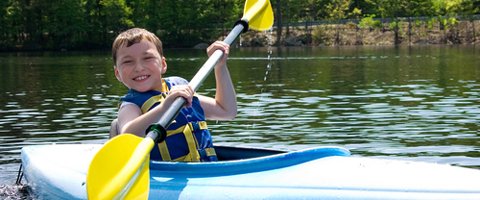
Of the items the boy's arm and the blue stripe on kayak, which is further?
the boy's arm

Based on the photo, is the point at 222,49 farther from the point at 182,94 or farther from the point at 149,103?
the point at 182,94

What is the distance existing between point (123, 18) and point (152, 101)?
65796 mm

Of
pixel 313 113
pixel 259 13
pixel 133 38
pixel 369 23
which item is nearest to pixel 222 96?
pixel 133 38

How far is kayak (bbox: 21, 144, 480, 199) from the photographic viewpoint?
496 centimetres

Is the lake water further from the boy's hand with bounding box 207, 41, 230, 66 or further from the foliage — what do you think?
the foliage

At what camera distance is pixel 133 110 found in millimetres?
6074

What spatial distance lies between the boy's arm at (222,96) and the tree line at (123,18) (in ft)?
203

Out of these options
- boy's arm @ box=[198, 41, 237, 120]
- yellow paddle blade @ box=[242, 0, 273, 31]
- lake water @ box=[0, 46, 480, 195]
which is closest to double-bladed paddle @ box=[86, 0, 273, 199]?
boy's arm @ box=[198, 41, 237, 120]

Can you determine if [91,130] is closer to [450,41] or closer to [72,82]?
[72,82]

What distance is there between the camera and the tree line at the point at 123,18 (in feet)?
228

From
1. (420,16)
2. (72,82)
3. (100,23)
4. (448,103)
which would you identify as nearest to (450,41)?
(420,16)

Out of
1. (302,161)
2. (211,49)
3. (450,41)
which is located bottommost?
(450,41)

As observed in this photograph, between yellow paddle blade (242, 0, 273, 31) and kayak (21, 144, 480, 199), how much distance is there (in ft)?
8.10

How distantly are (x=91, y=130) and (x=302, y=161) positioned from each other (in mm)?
8357
